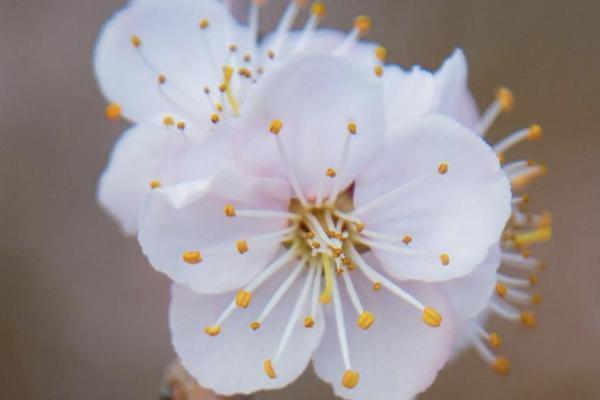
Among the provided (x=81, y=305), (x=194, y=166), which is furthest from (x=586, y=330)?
(x=194, y=166)

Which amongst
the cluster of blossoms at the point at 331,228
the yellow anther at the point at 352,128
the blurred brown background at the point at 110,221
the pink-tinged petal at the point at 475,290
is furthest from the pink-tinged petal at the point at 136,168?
the blurred brown background at the point at 110,221

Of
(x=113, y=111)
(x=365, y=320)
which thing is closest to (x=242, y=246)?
(x=365, y=320)

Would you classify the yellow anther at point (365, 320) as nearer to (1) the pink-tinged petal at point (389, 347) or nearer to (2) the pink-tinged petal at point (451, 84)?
(1) the pink-tinged petal at point (389, 347)

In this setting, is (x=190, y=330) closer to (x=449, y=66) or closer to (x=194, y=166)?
(x=194, y=166)

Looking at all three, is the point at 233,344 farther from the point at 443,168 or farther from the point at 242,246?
the point at 443,168

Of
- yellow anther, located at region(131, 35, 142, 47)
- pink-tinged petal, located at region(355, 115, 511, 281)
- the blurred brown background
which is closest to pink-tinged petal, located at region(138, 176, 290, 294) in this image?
pink-tinged petal, located at region(355, 115, 511, 281)

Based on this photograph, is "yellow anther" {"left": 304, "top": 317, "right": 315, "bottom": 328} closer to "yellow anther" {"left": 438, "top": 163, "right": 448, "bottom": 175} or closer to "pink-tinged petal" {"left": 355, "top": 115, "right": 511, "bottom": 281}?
"pink-tinged petal" {"left": 355, "top": 115, "right": 511, "bottom": 281}
